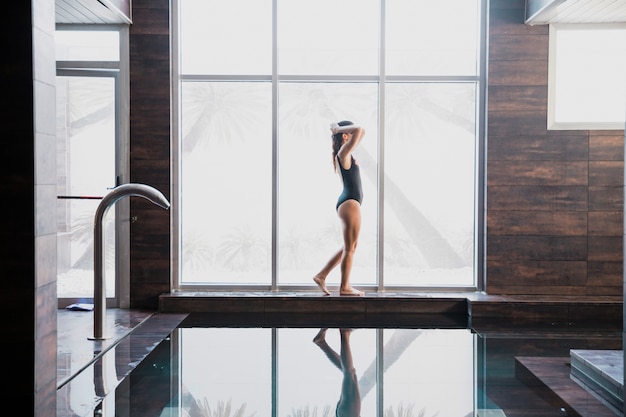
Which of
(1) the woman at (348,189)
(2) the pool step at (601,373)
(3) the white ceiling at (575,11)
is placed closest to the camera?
(2) the pool step at (601,373)

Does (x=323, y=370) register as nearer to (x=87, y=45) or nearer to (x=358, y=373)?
(x=358, y=373)

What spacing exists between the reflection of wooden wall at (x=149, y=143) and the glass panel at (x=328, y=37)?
1151 millimetres

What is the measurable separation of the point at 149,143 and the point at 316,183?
1632 mm

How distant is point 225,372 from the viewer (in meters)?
4.07

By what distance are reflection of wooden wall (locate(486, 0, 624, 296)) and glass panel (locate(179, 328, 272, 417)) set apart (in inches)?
104

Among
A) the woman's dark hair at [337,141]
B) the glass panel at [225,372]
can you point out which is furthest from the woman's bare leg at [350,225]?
the glass panel at [225,372]

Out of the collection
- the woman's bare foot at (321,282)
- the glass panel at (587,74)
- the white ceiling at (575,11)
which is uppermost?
the white ceiling at (575,11)

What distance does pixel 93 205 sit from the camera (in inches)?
253

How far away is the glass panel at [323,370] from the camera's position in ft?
11.1

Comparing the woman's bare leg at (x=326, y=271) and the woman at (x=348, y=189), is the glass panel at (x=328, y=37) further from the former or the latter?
A: the woman's bare leg at (x=326, y=271)

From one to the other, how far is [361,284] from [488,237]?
1.29 m

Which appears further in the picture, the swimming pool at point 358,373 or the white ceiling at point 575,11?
the white ceiling at point 575,11

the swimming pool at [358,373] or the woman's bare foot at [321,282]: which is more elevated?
the woman's bare foot at [321,282]
